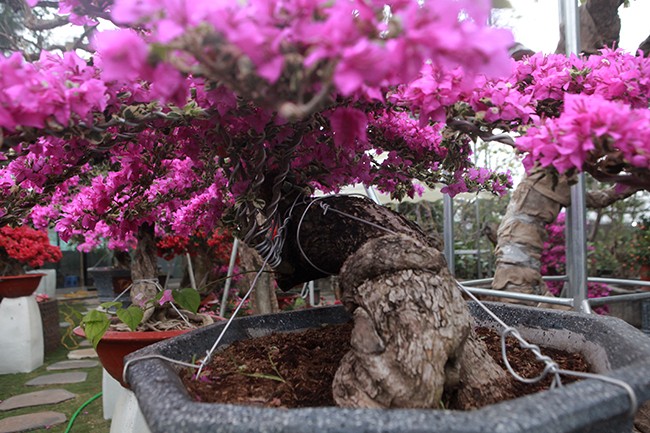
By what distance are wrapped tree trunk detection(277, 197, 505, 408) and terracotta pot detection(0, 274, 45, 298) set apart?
12.4 ft

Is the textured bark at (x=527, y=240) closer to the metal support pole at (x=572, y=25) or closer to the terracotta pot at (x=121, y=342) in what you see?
the metal support pole at (x=572, y=25)

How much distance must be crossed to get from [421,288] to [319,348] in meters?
0.49

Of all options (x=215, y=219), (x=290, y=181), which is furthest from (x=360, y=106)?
(x=215, y=219)

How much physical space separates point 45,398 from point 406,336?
334 centimetres

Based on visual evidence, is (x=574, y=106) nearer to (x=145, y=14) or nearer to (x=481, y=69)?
(x=481, y=69)

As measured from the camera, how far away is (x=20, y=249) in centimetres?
453

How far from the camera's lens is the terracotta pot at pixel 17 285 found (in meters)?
3.83

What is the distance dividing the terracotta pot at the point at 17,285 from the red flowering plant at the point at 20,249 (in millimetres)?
729

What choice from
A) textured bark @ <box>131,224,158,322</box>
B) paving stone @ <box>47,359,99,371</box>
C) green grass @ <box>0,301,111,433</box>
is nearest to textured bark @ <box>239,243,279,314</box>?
textured bark @ <box>131,224,158,322</box>

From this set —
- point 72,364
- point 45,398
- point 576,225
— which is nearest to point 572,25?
point 576,225

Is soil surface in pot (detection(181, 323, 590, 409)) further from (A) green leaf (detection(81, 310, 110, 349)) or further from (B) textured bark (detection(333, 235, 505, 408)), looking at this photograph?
(A) green leaf (detection(81, 310, 110, 349))

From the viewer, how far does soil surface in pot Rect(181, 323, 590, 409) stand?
990 millimetres

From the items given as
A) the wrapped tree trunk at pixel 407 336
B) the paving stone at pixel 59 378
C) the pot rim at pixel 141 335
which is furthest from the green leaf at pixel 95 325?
the paving stone at pixel 59 378

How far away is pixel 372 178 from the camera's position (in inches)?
64.2
